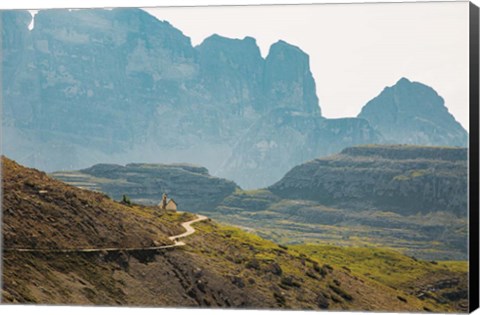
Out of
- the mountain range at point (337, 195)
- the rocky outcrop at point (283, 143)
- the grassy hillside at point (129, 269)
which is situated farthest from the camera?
the rocky outcrop at point (283, 143)

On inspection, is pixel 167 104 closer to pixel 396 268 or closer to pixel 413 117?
pixel 413 117

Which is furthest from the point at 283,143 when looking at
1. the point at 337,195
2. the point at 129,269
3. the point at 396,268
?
the point at 129,269

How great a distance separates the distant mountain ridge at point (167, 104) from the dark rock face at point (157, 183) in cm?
67

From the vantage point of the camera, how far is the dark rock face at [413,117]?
43894mm

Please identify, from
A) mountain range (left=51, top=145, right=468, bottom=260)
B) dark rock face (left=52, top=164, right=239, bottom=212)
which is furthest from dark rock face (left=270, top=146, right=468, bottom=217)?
dark rock face (left=52, top=164, right=239, bottom=212)

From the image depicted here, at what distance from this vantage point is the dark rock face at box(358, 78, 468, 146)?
4389 centimetres

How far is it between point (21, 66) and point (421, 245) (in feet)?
65.3

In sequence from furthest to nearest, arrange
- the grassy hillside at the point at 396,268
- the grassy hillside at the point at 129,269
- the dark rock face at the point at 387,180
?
1. the grassy hillside at the point at 396,268
2. the dark rock face at the point at 387,180
3. the grassy hillside at the point at 129,269

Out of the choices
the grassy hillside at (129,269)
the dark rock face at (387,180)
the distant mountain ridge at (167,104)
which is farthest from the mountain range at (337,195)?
the grassy hillside at (129,269)

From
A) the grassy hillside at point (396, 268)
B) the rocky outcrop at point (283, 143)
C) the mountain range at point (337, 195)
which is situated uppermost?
the rocky outcrop at point (283, 143)

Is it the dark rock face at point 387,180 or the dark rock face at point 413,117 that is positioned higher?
the dark rock face at point 413,117

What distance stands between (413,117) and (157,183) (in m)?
13.4

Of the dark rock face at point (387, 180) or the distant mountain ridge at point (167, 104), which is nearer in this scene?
the dark rock face at point (387, 180)

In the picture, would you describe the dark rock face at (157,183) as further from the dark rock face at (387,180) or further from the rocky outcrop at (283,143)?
the dark rock face at (387,180)
